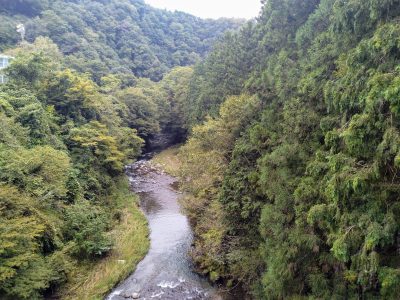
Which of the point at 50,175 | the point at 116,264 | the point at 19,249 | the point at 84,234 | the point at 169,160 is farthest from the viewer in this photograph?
the point at 169,160

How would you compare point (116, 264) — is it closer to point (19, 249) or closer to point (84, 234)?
point (84, 234)

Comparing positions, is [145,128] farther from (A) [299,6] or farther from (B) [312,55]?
(B) [312,55]

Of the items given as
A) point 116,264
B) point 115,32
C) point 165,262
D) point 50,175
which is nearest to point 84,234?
point 116,264

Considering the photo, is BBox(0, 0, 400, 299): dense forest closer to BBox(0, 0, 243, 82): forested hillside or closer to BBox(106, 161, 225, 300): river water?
BBox(106, 161, 225, 300): river water

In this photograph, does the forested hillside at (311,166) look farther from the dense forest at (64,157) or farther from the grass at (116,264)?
the dense forest at (64,157)

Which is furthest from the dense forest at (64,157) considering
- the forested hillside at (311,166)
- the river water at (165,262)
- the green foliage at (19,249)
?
the forested hillside at (311,166)
